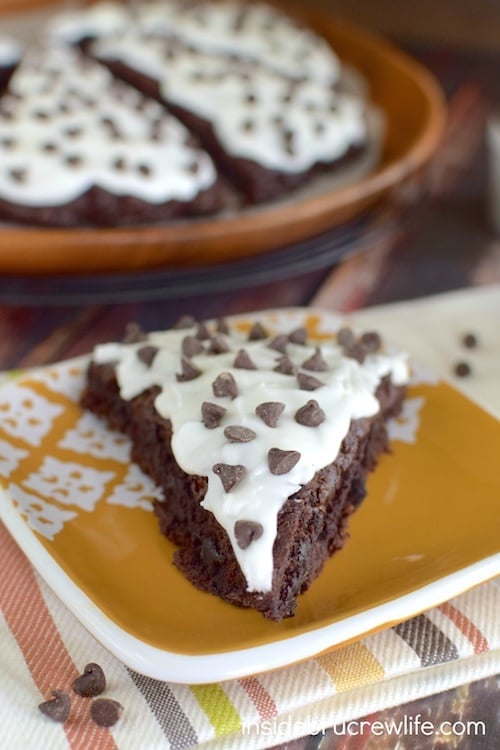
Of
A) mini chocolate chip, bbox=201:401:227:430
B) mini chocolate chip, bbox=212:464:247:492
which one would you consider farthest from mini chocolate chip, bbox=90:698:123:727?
mini chocolate chip, bbox=201:401:227:430

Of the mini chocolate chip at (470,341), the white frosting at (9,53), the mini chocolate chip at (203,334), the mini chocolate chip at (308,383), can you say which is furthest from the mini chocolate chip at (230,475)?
the white frosting at (9,53)

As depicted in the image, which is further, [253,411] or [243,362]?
[243,362]

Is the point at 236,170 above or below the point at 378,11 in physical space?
above

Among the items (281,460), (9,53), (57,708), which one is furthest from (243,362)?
(9,53)

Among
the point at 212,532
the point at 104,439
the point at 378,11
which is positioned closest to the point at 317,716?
the point at 212,532

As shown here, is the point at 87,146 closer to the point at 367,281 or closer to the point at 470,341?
the point at 367,281

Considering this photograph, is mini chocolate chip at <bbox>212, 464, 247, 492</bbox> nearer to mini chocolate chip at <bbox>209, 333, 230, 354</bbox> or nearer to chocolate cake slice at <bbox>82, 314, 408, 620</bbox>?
chocolate cake slice at <bbox>82, 314, 408, 620</bbox>

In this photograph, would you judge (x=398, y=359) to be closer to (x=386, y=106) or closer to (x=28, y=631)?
(x=28, y=631)
